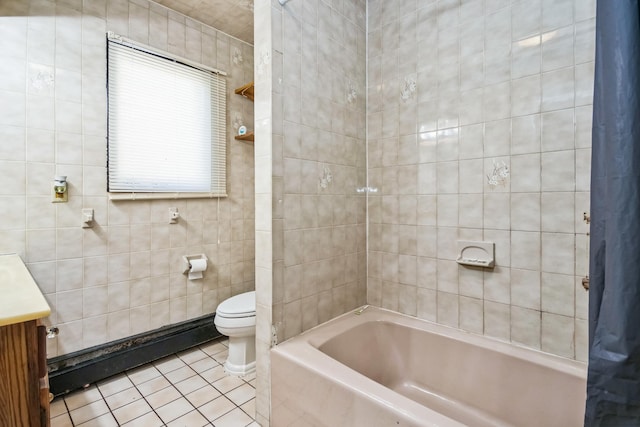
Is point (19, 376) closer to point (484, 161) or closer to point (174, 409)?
point (174, 409)

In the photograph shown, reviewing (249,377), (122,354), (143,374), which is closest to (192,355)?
(143,374)

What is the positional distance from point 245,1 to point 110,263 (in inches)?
81.5

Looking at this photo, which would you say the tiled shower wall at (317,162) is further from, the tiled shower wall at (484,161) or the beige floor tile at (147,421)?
the beige floor tile at (147,421)

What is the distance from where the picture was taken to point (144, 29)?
2.12 metres

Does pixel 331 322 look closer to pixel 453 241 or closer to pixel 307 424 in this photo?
pixel 307 424

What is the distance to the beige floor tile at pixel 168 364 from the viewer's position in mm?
2061

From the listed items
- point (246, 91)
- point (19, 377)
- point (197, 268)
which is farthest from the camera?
point (246, 91)

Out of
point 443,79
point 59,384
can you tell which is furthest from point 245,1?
point 59,384

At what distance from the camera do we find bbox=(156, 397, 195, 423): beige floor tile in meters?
1.58

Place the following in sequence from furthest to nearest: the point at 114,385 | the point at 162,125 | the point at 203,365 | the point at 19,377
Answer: the point at 162,125
the point at 203,365
the point at 114,385
the point at 19,377

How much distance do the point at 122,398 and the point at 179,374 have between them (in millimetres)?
335

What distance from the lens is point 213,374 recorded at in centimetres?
200

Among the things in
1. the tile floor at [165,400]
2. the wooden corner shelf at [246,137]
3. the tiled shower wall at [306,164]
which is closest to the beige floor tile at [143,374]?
the tile floor at [165,400]

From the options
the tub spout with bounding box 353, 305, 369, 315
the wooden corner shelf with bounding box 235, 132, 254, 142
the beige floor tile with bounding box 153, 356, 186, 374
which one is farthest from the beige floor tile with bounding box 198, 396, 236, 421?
the wooden corner shelf with bounding box 235, 132, 254, 142
